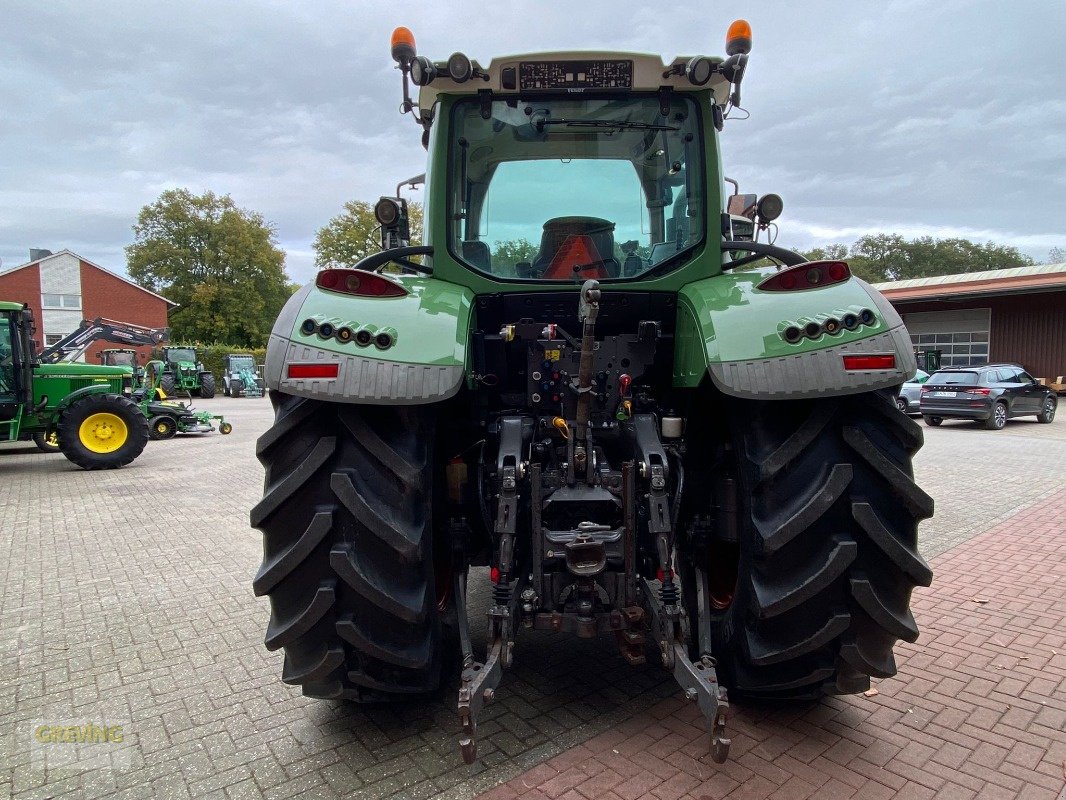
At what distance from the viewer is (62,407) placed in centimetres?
1080

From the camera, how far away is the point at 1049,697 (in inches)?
121

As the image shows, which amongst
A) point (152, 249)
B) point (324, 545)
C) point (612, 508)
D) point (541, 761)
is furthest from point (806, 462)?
point (152, 249)

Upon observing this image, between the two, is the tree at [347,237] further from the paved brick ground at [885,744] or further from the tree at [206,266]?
the paved brick ground at [885,744]

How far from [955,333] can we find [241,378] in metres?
32.8

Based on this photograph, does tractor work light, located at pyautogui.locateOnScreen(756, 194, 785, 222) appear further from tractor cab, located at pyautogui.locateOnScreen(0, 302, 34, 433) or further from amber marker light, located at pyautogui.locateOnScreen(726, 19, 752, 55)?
tractor cab, located at pyautogui.locateOnScreen(0, 302, 34, 433)

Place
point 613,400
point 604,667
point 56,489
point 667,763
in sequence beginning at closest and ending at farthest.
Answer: point 667,763, point 613,400, point 604,667, point 56,489

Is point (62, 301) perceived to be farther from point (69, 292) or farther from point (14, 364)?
point (14, 364)

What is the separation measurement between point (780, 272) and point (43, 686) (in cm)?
396

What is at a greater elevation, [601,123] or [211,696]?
[601,123]

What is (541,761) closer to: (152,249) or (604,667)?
(604,667)

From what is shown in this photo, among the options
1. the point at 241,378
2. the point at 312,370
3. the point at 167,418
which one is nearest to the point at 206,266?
the point at 241,378

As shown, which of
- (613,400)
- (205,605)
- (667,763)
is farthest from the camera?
(205,605)

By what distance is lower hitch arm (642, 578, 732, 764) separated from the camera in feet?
7.07

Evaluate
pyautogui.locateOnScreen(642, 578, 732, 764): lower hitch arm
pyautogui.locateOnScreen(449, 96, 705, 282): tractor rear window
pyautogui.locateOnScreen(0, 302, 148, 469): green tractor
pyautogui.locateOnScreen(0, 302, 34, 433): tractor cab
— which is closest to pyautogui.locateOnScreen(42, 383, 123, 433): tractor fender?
pyautogui.locateOnScreen(0, 302, 148, 469): green tractor
